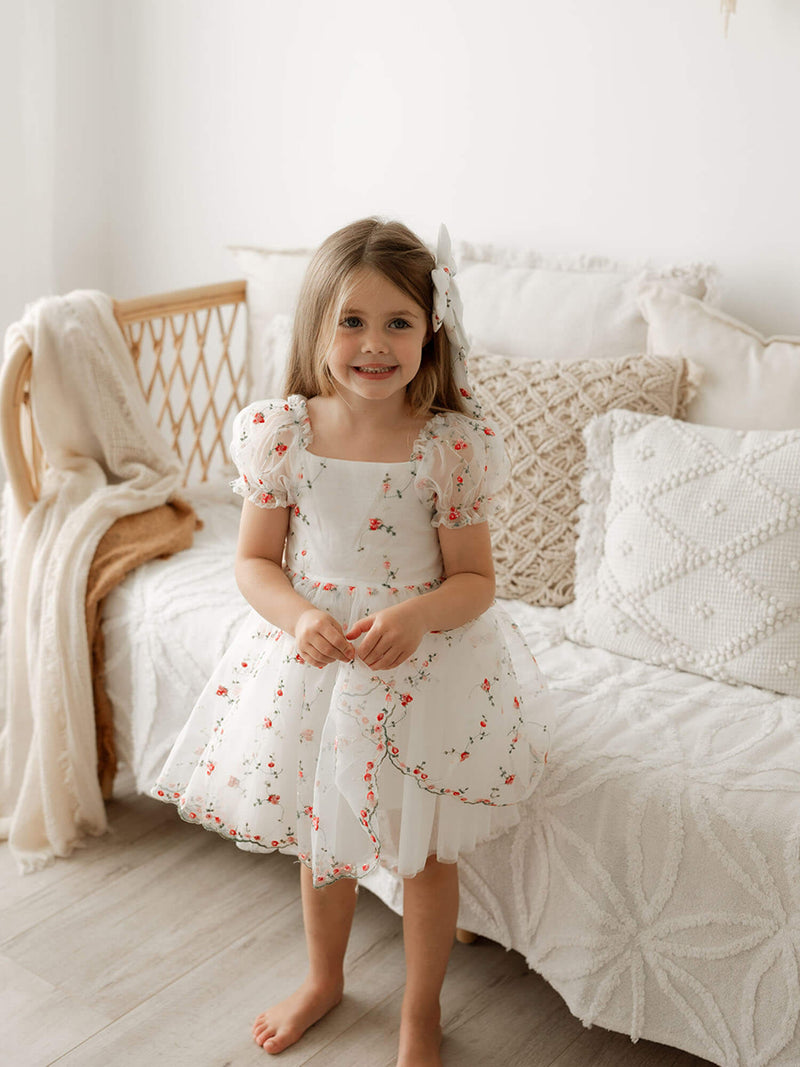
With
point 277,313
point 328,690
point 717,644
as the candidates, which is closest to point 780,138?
point 717,644

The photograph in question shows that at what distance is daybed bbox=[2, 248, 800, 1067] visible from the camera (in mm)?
1276

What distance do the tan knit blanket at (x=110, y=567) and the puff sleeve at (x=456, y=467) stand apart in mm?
712

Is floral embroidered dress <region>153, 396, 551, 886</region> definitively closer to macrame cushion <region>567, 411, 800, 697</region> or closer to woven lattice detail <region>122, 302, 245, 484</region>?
macrame cushion <region>567, 411, 800, 697</region>

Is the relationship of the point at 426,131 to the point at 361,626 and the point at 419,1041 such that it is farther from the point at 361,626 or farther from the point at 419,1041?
the point at 419,1041

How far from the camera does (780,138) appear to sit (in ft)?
5.82

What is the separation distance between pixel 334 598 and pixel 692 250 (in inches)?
39.6

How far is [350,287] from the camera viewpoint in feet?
4.00

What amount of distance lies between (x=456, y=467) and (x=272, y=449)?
214 mm

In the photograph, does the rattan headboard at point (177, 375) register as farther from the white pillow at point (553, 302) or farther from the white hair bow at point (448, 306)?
the white hair bow at point (448, 306)

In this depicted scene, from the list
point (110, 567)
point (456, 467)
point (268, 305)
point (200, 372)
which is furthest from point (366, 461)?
point (200, 372)

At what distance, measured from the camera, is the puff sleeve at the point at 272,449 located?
4.28 feet

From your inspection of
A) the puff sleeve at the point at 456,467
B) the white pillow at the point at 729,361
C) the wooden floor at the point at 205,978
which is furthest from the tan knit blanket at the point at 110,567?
the white pillow at the point at 729,361

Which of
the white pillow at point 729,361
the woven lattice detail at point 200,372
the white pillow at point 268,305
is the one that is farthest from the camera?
the woven lattice detail at point 200,372

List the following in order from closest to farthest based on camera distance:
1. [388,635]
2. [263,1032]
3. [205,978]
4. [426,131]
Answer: [388,635], [263,1032], [205,978], [426,131]
